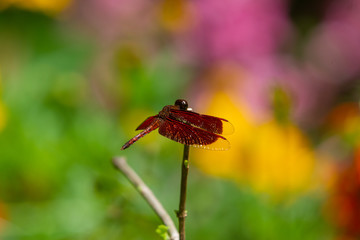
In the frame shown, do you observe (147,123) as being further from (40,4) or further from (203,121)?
(40,4)

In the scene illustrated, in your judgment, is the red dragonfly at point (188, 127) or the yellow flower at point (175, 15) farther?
the yellow flower at point (175, 15)

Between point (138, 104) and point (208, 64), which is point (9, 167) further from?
point (208, 64)

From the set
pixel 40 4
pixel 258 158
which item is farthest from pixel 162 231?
pixel 40 4

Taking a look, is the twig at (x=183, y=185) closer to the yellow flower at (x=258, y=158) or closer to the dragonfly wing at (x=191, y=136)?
the dragonfly wing at (x=191, y=136)

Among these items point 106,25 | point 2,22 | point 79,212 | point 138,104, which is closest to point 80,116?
point 138,104

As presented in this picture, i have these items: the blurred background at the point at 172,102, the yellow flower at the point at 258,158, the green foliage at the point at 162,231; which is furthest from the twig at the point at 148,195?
the yellow flower at the point at 258,158
